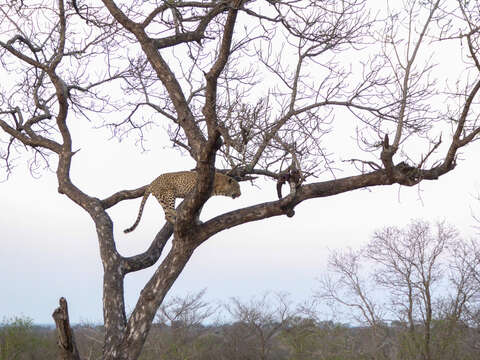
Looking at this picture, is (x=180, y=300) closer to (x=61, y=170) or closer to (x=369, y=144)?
(x=61, y=170)

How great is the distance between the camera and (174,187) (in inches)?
310

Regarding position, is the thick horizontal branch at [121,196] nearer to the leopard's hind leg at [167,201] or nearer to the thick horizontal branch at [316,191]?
the leopard's hind leg at [167,201]

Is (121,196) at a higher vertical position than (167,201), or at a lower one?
higher

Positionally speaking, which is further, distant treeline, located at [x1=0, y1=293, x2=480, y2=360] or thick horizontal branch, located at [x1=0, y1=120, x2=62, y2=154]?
distant treeline, located at [x1=0, y1=293, x2=480, y2=360]

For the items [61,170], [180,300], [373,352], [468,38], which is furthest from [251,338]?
[468,38]

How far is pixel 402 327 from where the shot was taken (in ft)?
68.3

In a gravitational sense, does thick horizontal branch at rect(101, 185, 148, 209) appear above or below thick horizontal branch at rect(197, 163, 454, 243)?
above

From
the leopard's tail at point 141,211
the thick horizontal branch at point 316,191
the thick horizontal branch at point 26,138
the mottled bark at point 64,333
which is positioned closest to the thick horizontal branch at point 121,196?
the leopard's tail at point 141,211

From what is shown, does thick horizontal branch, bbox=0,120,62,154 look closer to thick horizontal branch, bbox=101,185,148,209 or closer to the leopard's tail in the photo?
thick horizontal branch, bbox=101,185,148,209

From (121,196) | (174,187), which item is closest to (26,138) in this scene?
(121,196)

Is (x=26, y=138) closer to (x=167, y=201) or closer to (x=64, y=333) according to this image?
(x=167, y=201)

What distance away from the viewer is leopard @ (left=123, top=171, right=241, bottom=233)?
776 cm

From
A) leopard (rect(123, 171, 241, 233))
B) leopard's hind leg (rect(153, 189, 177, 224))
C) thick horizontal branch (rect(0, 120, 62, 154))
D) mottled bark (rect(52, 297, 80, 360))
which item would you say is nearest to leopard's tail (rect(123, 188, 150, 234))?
leopard (rect(123, 171, 241, 233))

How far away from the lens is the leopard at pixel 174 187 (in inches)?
306
